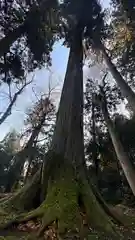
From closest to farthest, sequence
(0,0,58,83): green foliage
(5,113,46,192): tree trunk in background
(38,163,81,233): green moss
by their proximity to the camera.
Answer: (38,163,81,233): green moss → (0,0,58,83): green foliage → (5,113,46,192): tree trunk in background

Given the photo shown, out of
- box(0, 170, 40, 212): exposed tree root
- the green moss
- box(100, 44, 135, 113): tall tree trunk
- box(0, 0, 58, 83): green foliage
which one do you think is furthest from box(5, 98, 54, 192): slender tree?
the green moss

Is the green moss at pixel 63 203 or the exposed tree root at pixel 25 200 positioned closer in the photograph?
the green moss at pixel 63 203

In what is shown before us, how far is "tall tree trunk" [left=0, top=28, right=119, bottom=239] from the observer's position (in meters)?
6.47

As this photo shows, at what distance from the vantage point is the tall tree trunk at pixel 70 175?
6469 mm

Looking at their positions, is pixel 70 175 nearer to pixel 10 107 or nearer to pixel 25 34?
pixel 25 34

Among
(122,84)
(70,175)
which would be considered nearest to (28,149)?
(122,84)

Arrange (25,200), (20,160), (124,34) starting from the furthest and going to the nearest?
(20,160), (124,34), (25,200)

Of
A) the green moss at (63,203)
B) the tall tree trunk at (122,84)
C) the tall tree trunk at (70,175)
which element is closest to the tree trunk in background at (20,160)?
the tall tree trunk at (122,84)

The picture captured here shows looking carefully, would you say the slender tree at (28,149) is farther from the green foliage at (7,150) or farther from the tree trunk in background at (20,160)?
the green foliage at (7,150)

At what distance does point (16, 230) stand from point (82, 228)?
5.12ft

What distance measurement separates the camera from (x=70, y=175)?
7.97 metres

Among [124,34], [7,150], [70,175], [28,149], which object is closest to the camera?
[70,175]

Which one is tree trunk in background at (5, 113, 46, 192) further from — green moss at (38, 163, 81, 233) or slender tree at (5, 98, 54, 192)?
green moss at (38, 163, 81, 233)

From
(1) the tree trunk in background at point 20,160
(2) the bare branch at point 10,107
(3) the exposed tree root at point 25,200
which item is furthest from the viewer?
(1) the tree trunk in background at point 20,160
